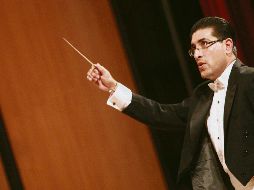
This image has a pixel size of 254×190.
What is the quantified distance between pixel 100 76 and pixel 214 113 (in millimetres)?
615

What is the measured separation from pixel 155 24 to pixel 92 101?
2.65ft

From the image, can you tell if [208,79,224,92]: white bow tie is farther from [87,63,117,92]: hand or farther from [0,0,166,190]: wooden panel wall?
[0,0,166,190]: wooden panel wall

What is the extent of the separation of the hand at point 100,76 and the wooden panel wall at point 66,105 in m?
0.92

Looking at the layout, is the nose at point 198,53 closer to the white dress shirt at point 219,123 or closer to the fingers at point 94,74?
the white dress shirt at point 219,123

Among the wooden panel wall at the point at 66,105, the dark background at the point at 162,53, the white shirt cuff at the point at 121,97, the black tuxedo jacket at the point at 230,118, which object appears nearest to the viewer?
the black tuxedo jacket at the point at 230,118

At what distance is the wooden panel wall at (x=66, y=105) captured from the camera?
10.2 feet

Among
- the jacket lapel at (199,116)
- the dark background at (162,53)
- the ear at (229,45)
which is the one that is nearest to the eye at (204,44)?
the ear at (229,45)

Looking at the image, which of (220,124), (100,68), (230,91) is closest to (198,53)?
(230,91)

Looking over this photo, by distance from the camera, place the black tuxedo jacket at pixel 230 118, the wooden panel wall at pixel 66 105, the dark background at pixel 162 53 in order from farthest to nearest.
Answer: the dark background at pixel 162 53, the wooden panel wall at pixel 66 105, the black tuxedo jacket at pixel 230 118

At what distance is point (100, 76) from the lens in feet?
7.73

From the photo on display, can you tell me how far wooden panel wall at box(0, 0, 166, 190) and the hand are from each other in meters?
0.92

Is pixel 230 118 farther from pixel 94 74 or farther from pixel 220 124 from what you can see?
pixel 94 74

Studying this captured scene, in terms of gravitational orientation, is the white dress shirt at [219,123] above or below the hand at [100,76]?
below

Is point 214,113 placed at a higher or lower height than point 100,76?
lower
